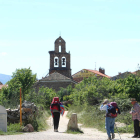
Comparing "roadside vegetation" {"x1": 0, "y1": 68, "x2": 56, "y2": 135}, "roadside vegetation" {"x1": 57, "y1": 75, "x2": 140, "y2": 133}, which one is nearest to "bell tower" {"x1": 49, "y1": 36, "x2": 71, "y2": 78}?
"roadside vegetation" {"x1": 0, "y1": 68, "x2": 56, "y2": 135}

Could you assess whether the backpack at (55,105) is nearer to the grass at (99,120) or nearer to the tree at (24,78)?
the grass at (99,120)

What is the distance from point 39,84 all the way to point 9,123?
39.2 m

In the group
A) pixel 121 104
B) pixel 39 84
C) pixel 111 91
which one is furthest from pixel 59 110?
pixel 39 84

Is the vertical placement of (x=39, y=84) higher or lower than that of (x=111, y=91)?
higher

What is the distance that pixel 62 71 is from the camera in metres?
60.8

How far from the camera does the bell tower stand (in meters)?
60.5

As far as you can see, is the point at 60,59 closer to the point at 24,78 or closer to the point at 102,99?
the point at 24,78

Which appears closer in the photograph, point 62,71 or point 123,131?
point 123,131

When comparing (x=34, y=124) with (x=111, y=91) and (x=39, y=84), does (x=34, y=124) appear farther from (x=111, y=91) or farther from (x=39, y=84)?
(x=39, y=84)

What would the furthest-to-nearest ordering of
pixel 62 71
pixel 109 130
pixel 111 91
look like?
pixel 62 71 < pixel 111 91 < pixel 109 130

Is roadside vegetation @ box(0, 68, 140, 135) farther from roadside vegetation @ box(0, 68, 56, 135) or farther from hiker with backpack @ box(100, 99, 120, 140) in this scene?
hiker with backpack @ box(100, 99, 120, 140)

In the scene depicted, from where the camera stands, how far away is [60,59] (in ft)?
200

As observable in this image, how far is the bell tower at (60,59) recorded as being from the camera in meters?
60.5

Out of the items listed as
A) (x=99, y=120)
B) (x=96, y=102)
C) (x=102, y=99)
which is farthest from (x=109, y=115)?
(x=96, y=102)
